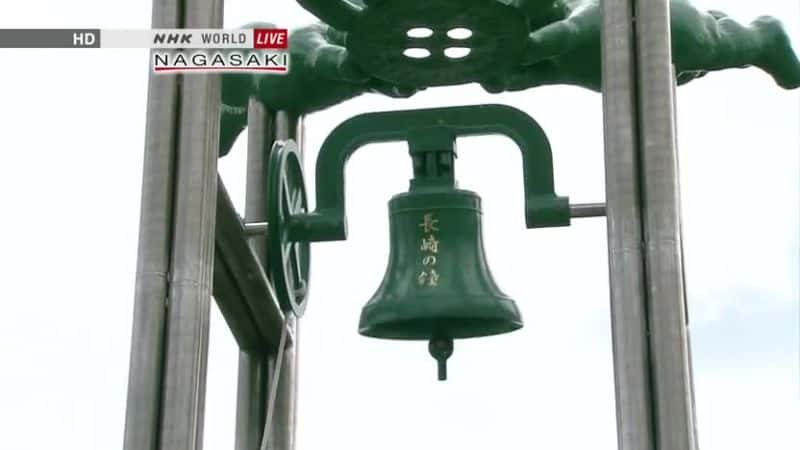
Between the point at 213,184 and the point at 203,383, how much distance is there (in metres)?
1.09

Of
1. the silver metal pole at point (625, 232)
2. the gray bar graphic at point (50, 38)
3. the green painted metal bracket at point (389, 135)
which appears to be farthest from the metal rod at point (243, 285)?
the silver metal pole at point (625, 232)

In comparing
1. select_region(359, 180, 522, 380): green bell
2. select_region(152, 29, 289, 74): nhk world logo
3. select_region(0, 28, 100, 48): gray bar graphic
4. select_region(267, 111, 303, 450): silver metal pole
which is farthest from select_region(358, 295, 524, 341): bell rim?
select_region(0, 28, 100, 48): gray bar graphic

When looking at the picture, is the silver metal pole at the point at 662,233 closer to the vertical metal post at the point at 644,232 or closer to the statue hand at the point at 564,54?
the vertical metal post at the point at 644,232

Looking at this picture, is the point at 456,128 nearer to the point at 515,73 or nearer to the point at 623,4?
the point at 515,73

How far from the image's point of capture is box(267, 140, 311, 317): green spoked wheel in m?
10.6

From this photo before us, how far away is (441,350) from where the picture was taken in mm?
9750

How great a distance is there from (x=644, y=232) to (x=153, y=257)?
2511mm

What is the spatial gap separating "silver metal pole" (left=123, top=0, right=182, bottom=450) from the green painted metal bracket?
192cm

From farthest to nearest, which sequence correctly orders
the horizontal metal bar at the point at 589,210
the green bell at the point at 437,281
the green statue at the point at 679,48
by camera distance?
1. the green statue at the point at 679,48
2. the green bell at the point at 437,281
3. the horizontal metal bar at the point at 589,210

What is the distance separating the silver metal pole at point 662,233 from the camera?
7.95 meters

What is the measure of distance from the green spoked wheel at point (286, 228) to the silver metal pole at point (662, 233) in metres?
2.94

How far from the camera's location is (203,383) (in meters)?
8.31

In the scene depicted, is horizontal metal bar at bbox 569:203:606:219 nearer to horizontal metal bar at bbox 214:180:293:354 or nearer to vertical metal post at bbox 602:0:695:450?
vertical metal post at bbox 602:0:695:450

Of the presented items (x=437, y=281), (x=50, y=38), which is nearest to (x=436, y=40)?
(x=437, y=281)
